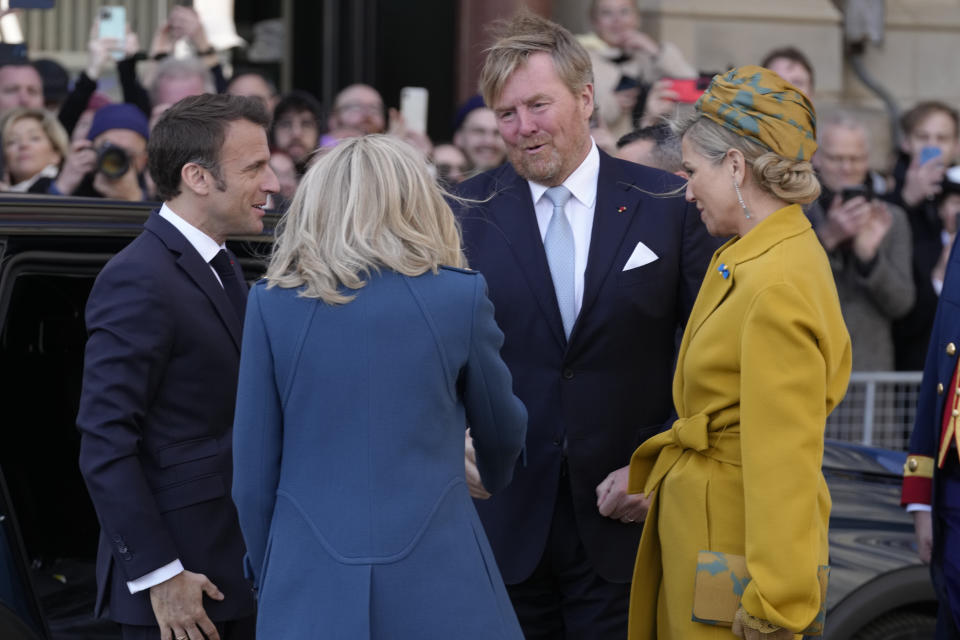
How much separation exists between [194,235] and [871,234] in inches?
171

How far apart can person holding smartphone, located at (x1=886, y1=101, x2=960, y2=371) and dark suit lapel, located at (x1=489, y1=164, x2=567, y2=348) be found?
382cm

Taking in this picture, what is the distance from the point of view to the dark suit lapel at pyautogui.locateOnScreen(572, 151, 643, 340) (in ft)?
12.0

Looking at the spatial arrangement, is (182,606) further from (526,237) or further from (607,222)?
(607,222)

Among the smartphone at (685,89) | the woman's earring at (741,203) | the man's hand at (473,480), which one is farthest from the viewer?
the smartphone at (685,89)

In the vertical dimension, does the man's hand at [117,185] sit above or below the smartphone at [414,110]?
below

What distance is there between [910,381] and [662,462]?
3.70m

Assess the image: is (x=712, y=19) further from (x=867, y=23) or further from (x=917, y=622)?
(x=917, y=622)

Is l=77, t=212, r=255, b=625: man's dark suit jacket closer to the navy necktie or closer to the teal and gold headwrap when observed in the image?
the navy necktie

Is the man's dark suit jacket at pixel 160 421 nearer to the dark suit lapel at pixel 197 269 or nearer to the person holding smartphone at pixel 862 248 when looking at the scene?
the dark suit lapel at pixel 197 269

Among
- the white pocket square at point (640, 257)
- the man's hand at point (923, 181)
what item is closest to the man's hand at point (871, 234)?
the man's hand at point (923, 181)

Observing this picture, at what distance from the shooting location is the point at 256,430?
9.23 feet

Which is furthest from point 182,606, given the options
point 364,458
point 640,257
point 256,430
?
point 640,257

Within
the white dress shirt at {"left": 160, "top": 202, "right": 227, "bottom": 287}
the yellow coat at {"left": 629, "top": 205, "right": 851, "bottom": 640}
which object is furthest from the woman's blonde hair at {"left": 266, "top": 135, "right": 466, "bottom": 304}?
the yellow coat at {"left": 629, "top": 205, "right": 851, "bottom": 640}

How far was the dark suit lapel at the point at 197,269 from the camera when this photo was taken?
3266mm
